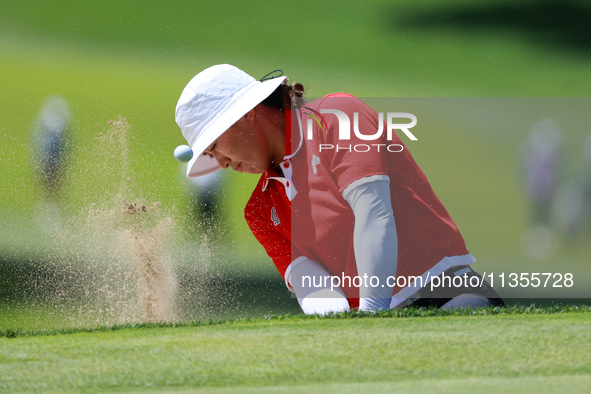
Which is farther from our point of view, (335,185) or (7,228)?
(7,228)

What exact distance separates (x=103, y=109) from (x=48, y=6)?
58.1 inches

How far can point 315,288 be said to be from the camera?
212 centimetres

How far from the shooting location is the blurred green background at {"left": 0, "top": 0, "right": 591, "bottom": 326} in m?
4.19

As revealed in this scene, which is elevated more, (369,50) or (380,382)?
(369,50)

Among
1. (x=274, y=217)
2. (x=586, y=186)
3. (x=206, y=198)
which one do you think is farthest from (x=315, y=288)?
(x=206, y=198)

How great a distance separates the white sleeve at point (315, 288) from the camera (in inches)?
81.3

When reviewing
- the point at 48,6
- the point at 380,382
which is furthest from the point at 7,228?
the point at 380,382

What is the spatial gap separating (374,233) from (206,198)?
2684 mm

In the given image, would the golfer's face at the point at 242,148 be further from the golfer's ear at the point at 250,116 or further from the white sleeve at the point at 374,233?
the white sleeve at the point at 374,233

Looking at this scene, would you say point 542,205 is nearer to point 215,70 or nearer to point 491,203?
point 491,203

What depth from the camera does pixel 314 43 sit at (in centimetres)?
566

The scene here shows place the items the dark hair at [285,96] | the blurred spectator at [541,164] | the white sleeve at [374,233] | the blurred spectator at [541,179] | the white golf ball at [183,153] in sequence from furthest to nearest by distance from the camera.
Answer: the blurred spectator at [541,164] → the blurred spectator at [541,179] → the white golf ball at [183,153] → the dark hair at [285,96] → the white sleeve at [374,233]

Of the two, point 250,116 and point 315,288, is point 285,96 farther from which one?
point 315,288

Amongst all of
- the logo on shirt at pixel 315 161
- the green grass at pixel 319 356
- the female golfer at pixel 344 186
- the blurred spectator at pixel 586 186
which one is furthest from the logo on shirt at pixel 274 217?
the blurred spectator at pixel 586 186
